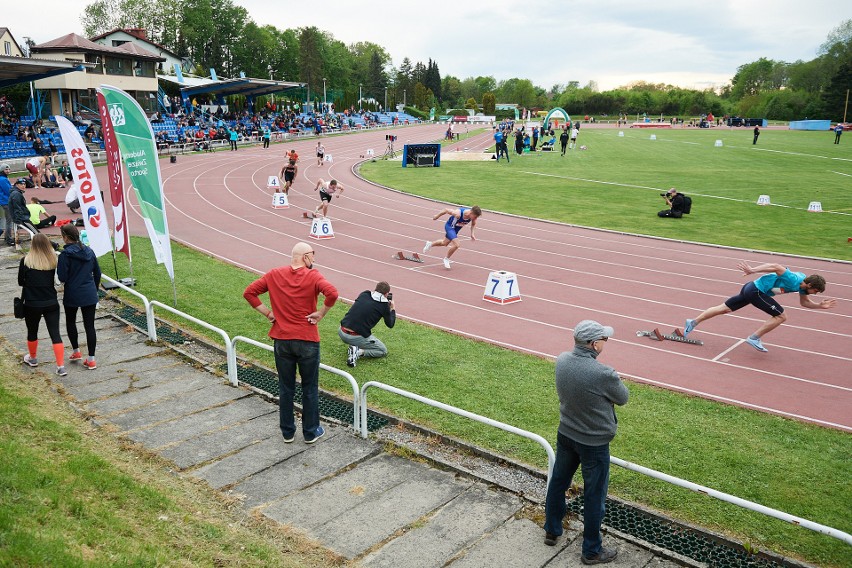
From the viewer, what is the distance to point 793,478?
257 inches

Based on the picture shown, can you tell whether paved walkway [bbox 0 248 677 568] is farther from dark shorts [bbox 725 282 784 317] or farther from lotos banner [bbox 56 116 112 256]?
dark shorts [bbox 725 282 784 317]

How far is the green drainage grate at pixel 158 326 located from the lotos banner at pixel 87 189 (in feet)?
4.88

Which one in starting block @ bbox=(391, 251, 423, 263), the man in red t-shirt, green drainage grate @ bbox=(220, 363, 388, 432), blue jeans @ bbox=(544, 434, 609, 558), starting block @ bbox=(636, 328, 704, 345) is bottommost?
starting block @ bbox=(636, 328, 704, 345)

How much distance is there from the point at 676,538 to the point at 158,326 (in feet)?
27.7

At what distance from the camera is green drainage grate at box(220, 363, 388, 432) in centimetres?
744

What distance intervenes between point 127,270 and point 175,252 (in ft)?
8.10

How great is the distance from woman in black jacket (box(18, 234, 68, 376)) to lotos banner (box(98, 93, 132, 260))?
3.78 meters

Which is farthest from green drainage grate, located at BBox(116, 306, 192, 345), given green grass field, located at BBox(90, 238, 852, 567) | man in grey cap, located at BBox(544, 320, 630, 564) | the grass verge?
man in grey cap, located at BBox(544, 320, 630, 564)

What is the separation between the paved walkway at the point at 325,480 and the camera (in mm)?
5102

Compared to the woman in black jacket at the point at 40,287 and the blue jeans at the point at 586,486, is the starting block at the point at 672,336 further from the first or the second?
the woman in black jacket at the point at 40,287

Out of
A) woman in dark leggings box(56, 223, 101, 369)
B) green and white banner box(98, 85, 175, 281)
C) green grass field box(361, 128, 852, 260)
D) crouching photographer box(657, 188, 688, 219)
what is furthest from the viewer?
crouching photographer box(657, 188, 688, 219)

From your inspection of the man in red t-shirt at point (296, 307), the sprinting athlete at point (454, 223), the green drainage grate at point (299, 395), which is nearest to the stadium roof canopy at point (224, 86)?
the sprinting athlete at point (454, 223)

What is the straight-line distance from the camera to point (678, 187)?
101ft

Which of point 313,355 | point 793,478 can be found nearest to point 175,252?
point 313,355
